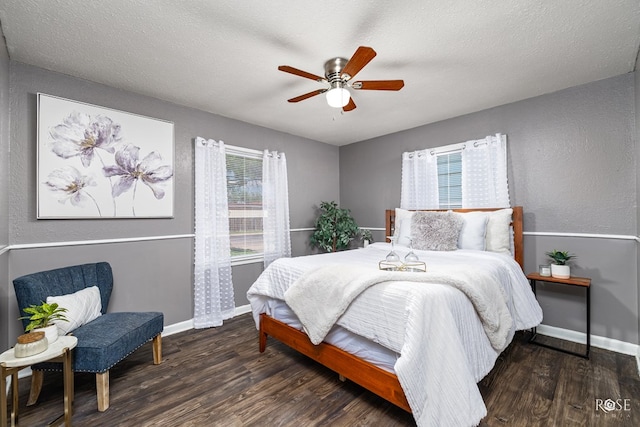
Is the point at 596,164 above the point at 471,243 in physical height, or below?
above

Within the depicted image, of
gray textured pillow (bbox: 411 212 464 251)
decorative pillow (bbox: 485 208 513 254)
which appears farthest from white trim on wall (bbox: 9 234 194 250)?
decorative pillow (bbox: 485 208 513 254)

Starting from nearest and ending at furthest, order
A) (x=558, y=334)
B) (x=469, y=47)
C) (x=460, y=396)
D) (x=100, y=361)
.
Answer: (x=460, y=396) → (x=100, y=361) → (x=469, y=47) → (x=558, y=334)

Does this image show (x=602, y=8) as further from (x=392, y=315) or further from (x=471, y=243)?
(x=392, y=315)

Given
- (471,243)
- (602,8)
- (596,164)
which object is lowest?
(471,243)

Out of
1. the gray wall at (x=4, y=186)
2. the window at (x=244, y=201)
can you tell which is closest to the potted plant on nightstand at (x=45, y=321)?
the gray wall at (x=4, y=186)

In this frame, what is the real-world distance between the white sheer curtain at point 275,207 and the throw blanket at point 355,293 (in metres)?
1.83

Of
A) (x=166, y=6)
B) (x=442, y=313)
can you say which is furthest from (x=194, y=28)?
(x=442, y=313)

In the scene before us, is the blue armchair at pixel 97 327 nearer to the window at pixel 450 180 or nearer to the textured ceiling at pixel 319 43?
the textured ceiling at pixel 319 43

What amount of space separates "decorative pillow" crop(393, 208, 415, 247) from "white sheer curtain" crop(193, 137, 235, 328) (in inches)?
86.2

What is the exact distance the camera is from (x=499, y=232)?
298 cm

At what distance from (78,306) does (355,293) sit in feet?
6.91

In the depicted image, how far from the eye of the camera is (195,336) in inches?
120

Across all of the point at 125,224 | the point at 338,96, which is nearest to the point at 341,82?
the point at 338,96

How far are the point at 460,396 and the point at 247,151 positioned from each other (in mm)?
3481
